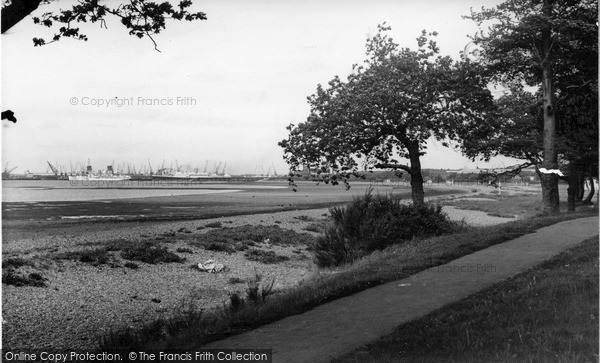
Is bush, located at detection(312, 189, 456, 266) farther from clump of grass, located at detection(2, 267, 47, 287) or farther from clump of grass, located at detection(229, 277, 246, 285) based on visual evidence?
clump of grass, located at detection(2, 267, 47, 287)

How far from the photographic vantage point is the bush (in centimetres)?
1467

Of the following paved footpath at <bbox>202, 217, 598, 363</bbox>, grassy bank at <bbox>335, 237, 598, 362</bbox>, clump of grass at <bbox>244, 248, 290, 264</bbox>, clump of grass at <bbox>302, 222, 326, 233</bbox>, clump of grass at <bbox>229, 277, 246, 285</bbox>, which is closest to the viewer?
grassy bank at <bbox>335, 237, 598, 362</bbox>

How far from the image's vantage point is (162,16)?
22.2 ft

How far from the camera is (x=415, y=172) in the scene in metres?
17.5

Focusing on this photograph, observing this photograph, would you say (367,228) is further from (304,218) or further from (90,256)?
(304,218)

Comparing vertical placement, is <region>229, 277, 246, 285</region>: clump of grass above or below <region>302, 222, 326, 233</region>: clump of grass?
below

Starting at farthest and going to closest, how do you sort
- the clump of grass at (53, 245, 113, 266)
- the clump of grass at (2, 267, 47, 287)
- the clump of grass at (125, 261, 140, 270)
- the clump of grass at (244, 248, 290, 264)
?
1. the clump of grass at (244, 248, 290, 264)
2. the clump of grass at (53, 245, 113, 266)
3. the clump of grass at (125, 261, 140, 270)
4. the clump of grass at (2, 267, 47, 287)

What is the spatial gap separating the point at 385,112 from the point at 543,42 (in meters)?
6.90

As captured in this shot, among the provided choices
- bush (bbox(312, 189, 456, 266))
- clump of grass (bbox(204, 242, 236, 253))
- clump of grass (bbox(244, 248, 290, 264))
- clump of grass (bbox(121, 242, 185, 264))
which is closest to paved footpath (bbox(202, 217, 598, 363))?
bush (bbox(312, 189, 456, 266))

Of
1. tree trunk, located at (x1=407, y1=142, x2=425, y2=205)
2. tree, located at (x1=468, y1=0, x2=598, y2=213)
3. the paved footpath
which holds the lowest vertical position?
the paved footpath

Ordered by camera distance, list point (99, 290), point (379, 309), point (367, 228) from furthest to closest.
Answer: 1. point (367, 228)
2. point (99, 290)
3. point (379, 309)

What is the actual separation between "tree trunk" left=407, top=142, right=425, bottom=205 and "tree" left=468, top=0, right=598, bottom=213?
179 inches

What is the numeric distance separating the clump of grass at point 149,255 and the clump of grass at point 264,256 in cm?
257

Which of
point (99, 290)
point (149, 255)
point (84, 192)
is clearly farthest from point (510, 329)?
point (84, 192)
